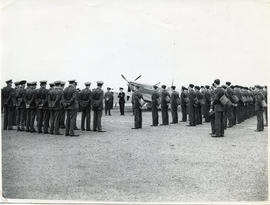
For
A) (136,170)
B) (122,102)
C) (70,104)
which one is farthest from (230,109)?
(122,102)

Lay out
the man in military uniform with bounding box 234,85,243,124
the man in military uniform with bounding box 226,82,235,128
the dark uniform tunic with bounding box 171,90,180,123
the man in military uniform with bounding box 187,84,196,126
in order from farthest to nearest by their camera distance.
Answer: the dark uniform tunic with bounding box 171,90,180,123, the man in military uniform with bounding box 187,84,196,126, the man in military uniform with bounding box 234,85,243,124, the man in military uniform with bounding box 226,82,235,128

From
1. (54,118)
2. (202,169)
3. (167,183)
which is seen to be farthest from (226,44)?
(54,118)

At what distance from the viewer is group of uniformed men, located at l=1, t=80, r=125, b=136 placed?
25.7ft

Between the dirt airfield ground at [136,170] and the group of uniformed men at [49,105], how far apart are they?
43.9 inches

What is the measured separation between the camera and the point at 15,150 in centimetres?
595

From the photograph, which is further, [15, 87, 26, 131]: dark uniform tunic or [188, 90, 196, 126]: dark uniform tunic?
[188, 90, 196, 126]: dark uniform tunic

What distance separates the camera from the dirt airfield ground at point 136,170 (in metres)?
4.48

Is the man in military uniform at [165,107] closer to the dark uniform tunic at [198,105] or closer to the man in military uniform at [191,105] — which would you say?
the man in military uniform at [191,105]

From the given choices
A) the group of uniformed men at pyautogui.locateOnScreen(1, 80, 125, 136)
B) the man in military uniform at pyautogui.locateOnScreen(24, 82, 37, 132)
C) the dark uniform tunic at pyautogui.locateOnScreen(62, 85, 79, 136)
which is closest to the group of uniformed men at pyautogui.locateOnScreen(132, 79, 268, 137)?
the group of uniformed men at pyautogui.locateOnScreen(1, 80, 125, 136)

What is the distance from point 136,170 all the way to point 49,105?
3763 mm

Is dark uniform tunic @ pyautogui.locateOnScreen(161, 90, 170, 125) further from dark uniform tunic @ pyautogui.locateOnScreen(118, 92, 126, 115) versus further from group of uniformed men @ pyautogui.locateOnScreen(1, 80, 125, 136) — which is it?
dark uniform tunic @ pyautogui.locateOnScreen(118, 92, 126, 115)

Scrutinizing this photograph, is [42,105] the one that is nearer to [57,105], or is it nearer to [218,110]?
[57,105]

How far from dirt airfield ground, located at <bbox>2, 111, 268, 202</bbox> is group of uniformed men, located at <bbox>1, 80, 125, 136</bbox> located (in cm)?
112

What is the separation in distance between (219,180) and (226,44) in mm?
2377
